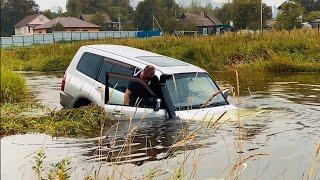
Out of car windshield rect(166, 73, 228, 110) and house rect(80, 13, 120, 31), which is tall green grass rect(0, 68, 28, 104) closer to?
car windshield rect(166, 73, 228, 110)

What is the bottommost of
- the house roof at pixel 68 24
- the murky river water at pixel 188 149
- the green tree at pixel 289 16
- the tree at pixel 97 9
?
the murky river water at pixel 188 149

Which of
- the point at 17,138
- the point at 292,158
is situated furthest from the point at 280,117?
the point at 17,138

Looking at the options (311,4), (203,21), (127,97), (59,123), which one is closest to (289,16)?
(203,21)

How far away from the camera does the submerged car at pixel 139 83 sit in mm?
10008

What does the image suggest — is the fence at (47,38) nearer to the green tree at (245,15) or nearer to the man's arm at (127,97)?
the green tree at (245,15)

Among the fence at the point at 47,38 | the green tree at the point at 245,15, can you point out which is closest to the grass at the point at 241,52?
the fence at the point at 47,38

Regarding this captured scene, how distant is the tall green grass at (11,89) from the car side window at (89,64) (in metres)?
1.49

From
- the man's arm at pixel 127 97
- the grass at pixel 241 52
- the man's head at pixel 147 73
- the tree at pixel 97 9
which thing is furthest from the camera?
the tree at pixel 97 9

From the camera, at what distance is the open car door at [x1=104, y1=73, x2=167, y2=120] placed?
391 inches

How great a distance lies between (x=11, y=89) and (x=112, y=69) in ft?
7.87

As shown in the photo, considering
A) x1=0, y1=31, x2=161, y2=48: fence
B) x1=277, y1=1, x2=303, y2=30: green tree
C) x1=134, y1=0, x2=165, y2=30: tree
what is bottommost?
x1=0, y1=31, x2=161, y2=48: fence

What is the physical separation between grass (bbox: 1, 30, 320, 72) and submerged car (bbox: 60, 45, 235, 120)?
15.2m

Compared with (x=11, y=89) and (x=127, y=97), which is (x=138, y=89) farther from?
(x=11, y=89)

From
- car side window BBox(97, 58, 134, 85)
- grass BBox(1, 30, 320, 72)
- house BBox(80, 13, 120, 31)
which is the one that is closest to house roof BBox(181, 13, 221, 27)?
house BBox(80, 13, 120, 31)
